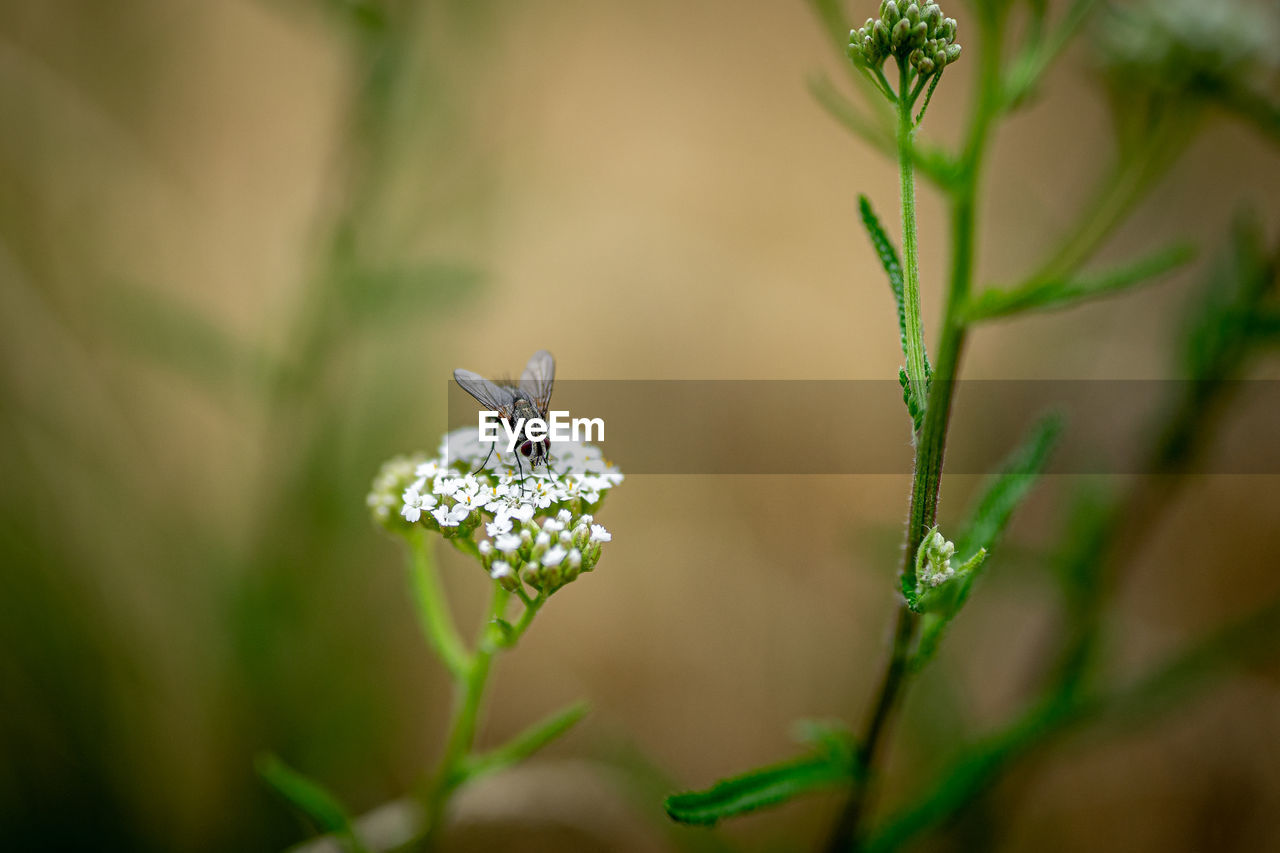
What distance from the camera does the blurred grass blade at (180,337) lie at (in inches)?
86.3

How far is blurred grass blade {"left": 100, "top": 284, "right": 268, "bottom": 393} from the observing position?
2.19 m

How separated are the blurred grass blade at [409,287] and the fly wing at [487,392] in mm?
702

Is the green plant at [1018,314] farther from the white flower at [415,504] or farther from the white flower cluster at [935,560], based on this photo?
the white flower at [415,504]

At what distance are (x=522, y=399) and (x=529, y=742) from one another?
0.59m

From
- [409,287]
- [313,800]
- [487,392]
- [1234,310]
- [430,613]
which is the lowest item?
[313,800]

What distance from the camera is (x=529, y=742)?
4.84ft

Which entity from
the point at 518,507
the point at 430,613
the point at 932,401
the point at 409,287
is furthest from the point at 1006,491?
Result: the point at 409,287

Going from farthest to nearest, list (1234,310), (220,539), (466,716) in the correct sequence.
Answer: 1. (220,539)
2. (1234,310)
3. (466,716)

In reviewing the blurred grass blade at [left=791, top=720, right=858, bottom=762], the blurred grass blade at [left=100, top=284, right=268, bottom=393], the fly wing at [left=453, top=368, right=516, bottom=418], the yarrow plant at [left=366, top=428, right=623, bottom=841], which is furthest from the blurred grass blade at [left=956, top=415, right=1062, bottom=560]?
the blurred grass blade at [left=100, top=284, right=268, bottom=393]

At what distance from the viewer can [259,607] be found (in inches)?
96.2

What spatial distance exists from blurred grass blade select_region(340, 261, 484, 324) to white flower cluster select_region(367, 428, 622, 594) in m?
0.76

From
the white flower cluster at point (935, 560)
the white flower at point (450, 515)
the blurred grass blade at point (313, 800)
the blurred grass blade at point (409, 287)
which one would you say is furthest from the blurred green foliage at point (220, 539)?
the white flower cluster at point (935, 560)

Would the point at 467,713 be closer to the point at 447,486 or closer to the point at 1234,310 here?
the point at 447,486

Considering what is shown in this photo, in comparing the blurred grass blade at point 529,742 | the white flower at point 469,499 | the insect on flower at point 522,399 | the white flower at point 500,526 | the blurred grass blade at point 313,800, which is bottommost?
the blurred grass blade at point 313,800
